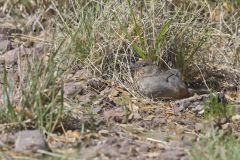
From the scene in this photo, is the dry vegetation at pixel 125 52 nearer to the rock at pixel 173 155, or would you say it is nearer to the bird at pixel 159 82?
the bird at pixel 159 82

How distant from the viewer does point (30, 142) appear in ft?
9.64

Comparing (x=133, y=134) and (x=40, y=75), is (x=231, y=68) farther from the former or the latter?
(x=40, y=75)

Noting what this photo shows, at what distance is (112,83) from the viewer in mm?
4203

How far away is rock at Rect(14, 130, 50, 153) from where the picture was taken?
2.92 m

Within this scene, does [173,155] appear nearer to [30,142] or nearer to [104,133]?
[104,133]

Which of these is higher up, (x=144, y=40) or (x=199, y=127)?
(x=144, y=40)

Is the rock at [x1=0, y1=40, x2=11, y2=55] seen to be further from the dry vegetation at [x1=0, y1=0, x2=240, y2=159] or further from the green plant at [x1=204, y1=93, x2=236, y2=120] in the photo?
the green plant at [x1=204, y1=93, x2=236, y2=120]

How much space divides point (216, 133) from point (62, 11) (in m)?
2.44

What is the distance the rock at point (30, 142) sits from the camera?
2920 millimetres

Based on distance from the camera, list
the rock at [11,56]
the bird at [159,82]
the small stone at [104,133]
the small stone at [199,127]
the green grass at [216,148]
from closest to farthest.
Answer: the green grass at [216,148], the small stone at [104,133], the small stone at [199,127], the bird at [159,82], the rock at [11,56]

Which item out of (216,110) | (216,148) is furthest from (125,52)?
(216,148)

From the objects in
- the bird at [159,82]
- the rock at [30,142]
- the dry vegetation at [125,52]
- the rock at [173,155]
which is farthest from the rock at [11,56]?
the rock at [173,155]

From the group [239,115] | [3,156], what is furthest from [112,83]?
[3,156]

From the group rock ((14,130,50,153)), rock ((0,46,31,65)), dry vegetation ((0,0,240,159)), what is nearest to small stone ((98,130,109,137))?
dry vegetation ((0,0,240,159))
